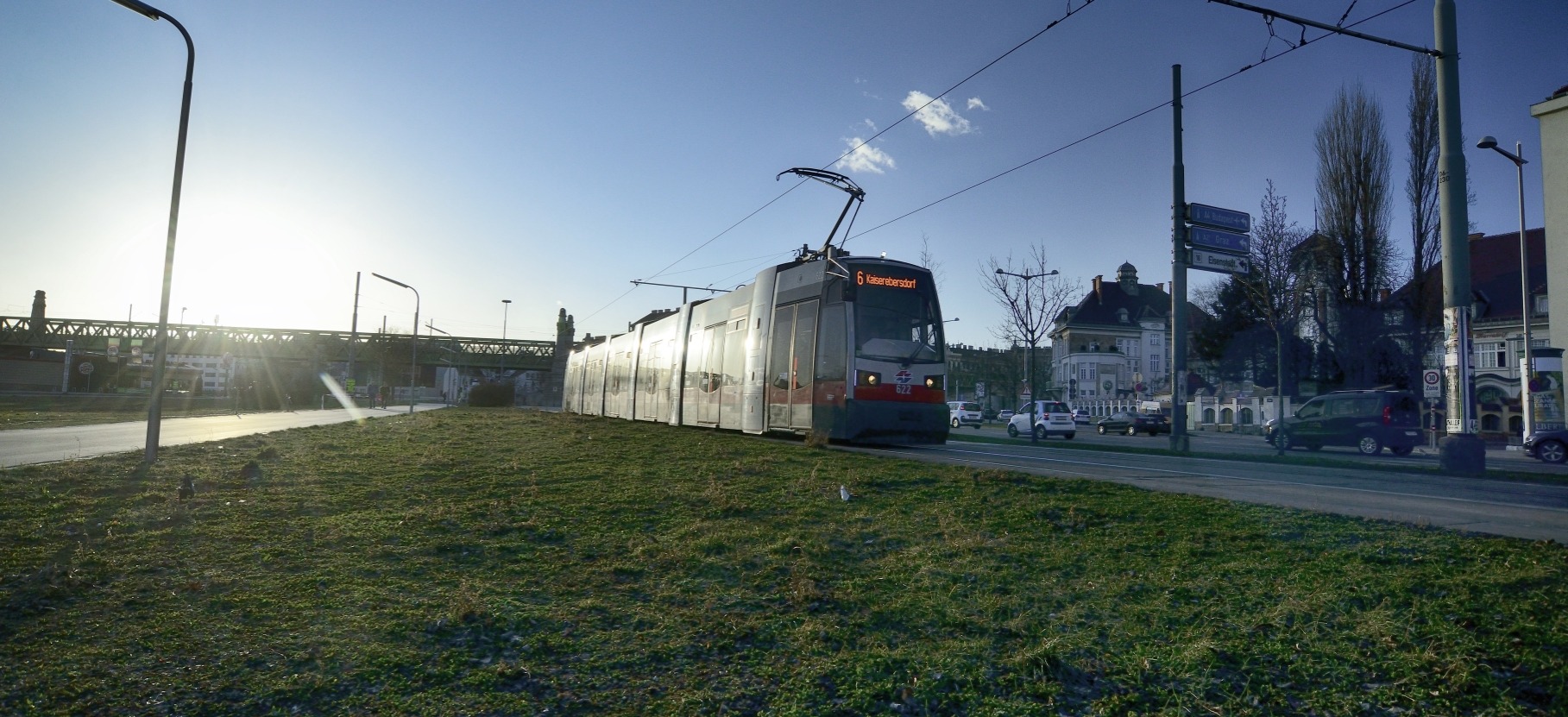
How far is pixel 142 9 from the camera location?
11328 mm

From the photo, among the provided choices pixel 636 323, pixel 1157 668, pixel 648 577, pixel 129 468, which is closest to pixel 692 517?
pixel 648 577

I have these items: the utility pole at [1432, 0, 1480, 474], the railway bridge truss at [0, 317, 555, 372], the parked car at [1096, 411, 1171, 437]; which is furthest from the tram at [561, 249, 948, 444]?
the railway bridge truss at [0, 317, 555, 372]

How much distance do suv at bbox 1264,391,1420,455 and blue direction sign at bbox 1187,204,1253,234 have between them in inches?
234

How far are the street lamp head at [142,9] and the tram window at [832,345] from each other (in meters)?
11.0

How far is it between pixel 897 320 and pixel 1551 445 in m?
20.5

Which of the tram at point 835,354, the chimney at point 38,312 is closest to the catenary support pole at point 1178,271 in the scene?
the tram at point 835,354

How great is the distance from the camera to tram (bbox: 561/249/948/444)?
45.4ft

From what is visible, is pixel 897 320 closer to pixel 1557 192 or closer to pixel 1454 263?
pixel 1454 263

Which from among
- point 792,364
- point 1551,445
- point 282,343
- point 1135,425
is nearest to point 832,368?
point 792,364

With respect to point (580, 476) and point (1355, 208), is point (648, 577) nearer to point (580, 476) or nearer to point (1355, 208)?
point (580, 476)

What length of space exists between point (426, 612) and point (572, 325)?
98.4 m

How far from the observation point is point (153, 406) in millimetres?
10984

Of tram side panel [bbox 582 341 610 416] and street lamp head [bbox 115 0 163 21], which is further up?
street lamp head [bbox 115 0 163 21]

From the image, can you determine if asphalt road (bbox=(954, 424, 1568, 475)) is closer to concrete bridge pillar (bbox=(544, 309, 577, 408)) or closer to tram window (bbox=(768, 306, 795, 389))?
tram window (bbox=(768, 306, 795, 389))
